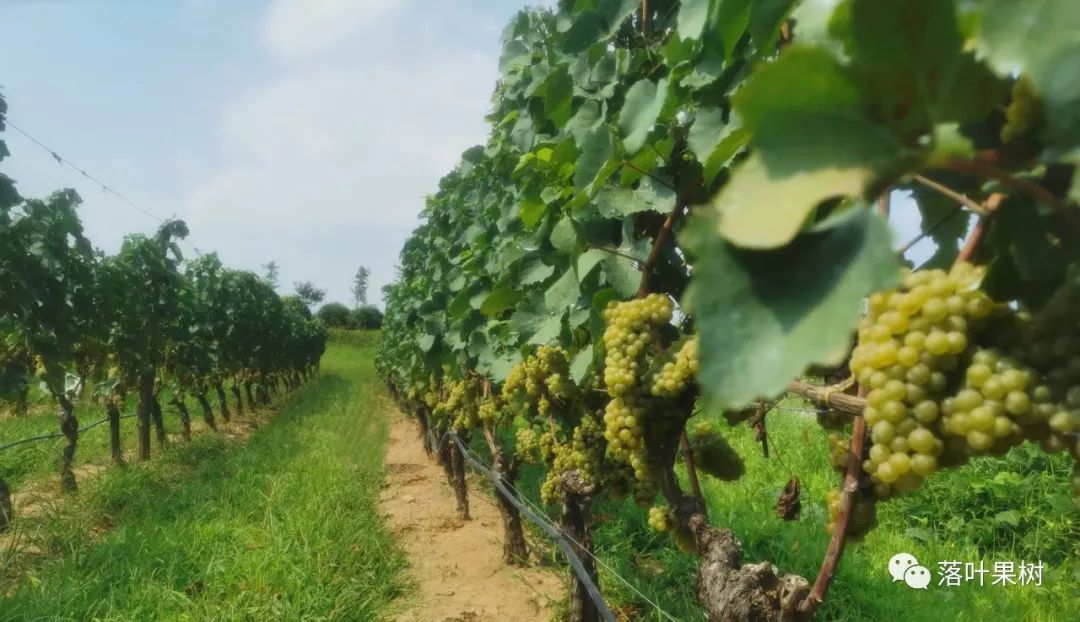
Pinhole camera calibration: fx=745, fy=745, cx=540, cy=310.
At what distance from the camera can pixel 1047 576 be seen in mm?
5113

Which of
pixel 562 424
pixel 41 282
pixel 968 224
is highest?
pixel 41 282

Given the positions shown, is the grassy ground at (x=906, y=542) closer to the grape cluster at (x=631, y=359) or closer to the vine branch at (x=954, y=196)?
the grape cluster at (x=631, y=359)

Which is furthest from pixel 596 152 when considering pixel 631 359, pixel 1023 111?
pixel 1023 111

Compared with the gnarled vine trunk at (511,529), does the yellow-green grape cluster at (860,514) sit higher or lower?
higher

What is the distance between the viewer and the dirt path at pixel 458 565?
431 centimetres

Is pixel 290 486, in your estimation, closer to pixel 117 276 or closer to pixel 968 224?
pixel 117 276

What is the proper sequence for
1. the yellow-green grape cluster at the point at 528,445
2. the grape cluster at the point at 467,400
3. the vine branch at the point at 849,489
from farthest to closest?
the grape cluster at the point at 467,400 < the yellow-green grape cluster at the point at 528,445 < the vine branch at the point at 849,489

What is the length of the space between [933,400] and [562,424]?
2.74 metres

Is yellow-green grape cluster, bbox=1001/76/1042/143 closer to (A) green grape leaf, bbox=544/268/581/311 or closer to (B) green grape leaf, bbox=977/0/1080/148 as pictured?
(B) green grape leaf, bbox=977/0/1080/148

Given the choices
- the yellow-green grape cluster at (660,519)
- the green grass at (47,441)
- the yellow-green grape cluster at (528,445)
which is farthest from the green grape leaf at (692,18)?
the green grass at (47,441)

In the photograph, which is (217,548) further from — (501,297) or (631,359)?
(631,359)

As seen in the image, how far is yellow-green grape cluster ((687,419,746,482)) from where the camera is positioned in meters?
2.06

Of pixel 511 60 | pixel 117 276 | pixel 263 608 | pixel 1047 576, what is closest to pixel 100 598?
pixel 263 608

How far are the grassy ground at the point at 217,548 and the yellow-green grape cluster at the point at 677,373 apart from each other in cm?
302
